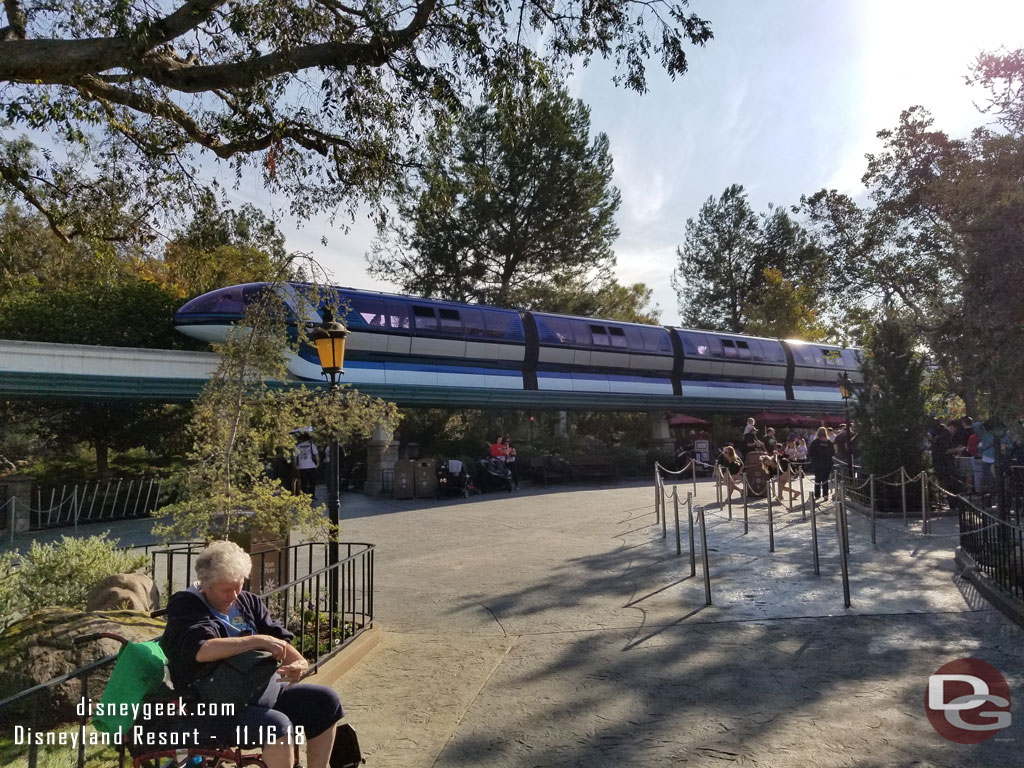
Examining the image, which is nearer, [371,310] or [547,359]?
[371,310]

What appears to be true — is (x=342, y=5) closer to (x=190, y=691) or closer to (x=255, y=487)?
(x=255, y=487)

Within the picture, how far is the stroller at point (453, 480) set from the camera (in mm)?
18203

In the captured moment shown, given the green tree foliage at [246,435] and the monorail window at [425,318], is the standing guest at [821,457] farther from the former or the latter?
the green tree foliage at [246,435]

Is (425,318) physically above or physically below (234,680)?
above

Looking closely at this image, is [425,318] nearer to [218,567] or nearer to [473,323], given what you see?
[473,323]

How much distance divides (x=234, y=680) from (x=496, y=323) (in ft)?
61.2

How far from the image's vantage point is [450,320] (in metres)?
20.0

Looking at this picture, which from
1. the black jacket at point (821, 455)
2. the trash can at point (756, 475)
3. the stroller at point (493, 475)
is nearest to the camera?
the black jacket at point (821, 455)

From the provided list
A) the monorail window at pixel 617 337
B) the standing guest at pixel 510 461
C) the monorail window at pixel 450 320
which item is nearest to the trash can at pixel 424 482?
the standing guest at pixel 510 461

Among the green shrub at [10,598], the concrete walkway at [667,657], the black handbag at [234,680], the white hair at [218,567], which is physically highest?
the white hair at [218,567]

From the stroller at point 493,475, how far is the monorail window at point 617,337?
7038 mm

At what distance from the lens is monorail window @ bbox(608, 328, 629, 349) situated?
2428 cm

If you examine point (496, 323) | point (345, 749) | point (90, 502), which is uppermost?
point (496, 323)

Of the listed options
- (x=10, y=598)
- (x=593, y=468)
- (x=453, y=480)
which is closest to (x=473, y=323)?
(x=453, y=480)
